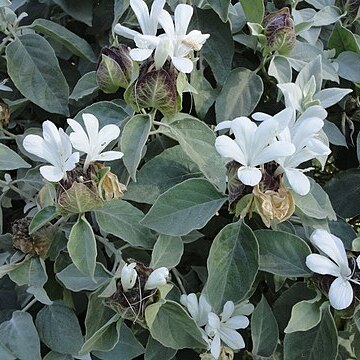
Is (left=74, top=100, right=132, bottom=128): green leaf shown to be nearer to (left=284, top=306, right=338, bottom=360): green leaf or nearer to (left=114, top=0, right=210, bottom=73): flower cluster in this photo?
(left=114, top=0, right=210, bottom=73): flower cluster

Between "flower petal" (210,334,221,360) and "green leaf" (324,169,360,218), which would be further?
"green leaf" (324,169,360,218)

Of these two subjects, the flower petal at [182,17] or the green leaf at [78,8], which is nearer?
the flower petal at [182,17]

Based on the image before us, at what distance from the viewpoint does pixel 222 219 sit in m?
0.75

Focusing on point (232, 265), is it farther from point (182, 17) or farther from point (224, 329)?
point (182, 17)

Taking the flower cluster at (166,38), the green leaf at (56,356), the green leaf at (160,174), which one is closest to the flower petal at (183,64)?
the flower cluster at (166,38)

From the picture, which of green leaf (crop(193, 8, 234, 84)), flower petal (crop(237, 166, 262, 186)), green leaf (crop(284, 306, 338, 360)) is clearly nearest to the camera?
flower petal (crop(237, 166, 262, 186))

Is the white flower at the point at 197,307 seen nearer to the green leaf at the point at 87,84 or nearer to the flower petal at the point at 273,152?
the flower petal at the point at 273,152

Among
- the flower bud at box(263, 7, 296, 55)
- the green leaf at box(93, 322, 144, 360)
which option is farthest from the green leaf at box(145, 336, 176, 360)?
the flower bud at box(263, 7, 296, 55)

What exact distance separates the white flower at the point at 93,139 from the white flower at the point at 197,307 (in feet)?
0.54

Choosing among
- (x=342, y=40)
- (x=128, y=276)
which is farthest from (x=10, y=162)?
(x=342, y=40)

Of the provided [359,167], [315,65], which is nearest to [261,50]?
[315,65]

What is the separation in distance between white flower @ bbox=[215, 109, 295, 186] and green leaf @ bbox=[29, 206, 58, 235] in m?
0.17

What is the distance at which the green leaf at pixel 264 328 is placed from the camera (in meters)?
0.64

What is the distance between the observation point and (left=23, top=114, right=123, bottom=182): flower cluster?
56cm
